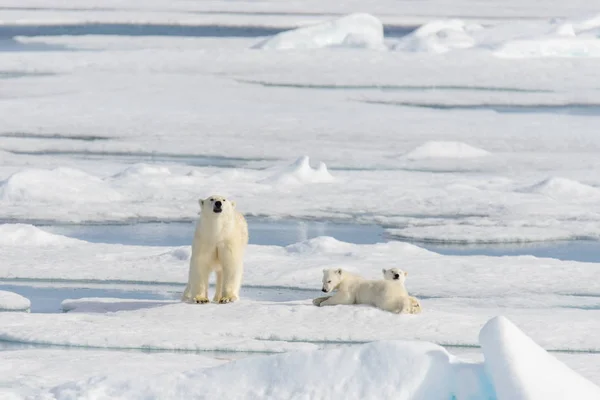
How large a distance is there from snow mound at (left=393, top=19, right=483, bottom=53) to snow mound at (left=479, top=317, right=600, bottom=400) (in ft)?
51.6

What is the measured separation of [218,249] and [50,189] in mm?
3542

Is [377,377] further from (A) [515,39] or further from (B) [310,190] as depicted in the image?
(A) [515,39]

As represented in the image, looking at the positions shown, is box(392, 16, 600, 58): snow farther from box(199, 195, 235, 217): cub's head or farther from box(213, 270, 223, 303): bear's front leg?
box(199, 195, 235, 217): cub's head

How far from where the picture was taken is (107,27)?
26.7 meters

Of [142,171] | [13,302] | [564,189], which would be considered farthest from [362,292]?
[142,171]

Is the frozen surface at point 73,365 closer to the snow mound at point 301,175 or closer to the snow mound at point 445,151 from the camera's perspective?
the snow mound at point 301,175

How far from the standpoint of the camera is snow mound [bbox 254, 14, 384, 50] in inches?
763

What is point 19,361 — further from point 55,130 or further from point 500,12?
point 500,12

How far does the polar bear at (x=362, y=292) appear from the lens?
473 centimetres

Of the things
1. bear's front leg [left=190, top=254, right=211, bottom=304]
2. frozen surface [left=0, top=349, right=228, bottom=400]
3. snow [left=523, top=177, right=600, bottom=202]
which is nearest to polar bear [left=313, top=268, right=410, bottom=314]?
bear's front leg [left=190, top=254, right=211, bottom=304]

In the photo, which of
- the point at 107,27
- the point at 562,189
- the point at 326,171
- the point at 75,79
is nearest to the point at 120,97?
the point at 75,79

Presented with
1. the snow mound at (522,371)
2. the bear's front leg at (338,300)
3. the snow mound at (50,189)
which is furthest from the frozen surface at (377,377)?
the snow mound at (50,189)

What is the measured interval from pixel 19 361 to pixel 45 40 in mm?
19143

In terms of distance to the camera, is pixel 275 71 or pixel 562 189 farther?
pixel 275 71
